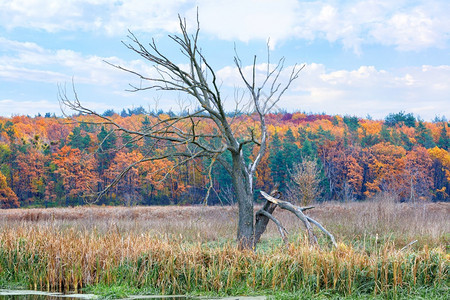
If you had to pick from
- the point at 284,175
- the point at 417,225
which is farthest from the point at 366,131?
the point at 417,225

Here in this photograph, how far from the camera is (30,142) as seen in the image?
68625 mm

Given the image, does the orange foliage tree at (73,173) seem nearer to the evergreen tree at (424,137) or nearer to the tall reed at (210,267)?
the tall reed at (210,267)

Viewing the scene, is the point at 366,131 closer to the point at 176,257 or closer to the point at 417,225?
the point at 417,225

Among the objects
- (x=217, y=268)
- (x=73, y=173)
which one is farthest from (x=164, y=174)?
(x=217, y=268)

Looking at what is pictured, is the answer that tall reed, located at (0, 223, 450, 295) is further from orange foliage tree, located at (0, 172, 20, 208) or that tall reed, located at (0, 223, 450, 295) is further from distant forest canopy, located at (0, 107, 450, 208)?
orange foliage tree, located at (0, 172, 20, 208)

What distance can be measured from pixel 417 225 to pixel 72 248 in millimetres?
12216

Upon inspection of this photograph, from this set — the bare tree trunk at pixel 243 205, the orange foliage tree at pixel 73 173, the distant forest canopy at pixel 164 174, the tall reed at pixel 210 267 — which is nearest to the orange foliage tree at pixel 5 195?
the distant forest canopy at pixel 164 174

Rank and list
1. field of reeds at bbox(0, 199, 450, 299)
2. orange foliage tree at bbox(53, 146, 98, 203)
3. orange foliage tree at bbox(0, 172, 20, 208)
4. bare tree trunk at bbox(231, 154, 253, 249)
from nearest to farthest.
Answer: field of reeds at bbox(0, 199, 450, 299), bare tree trunk at bbox(231, 154, 253, 249), orange foliage tree at bbox(53, 146, 98, 203), orange foliage tree at bbox(0, 172, 20, 208)

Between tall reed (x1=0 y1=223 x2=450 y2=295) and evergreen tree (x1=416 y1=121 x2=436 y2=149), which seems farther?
evergreen tree (x1=416 y1=121 x2=436 y2=149)

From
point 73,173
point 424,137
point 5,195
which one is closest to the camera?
point 5,195

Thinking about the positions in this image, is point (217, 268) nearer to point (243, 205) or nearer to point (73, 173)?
point (243, 205)

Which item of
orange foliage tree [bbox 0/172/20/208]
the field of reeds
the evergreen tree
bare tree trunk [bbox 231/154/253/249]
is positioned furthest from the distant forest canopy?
the field of reeds

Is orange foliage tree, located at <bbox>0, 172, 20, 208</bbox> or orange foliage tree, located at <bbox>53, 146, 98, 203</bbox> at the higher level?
orange foliage tree, located at <bbox>53, 146, 98, 203</bbox>

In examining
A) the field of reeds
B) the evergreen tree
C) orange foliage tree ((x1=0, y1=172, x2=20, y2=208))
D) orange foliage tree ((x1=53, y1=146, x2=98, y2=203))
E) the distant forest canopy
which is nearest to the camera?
the field of reeds
